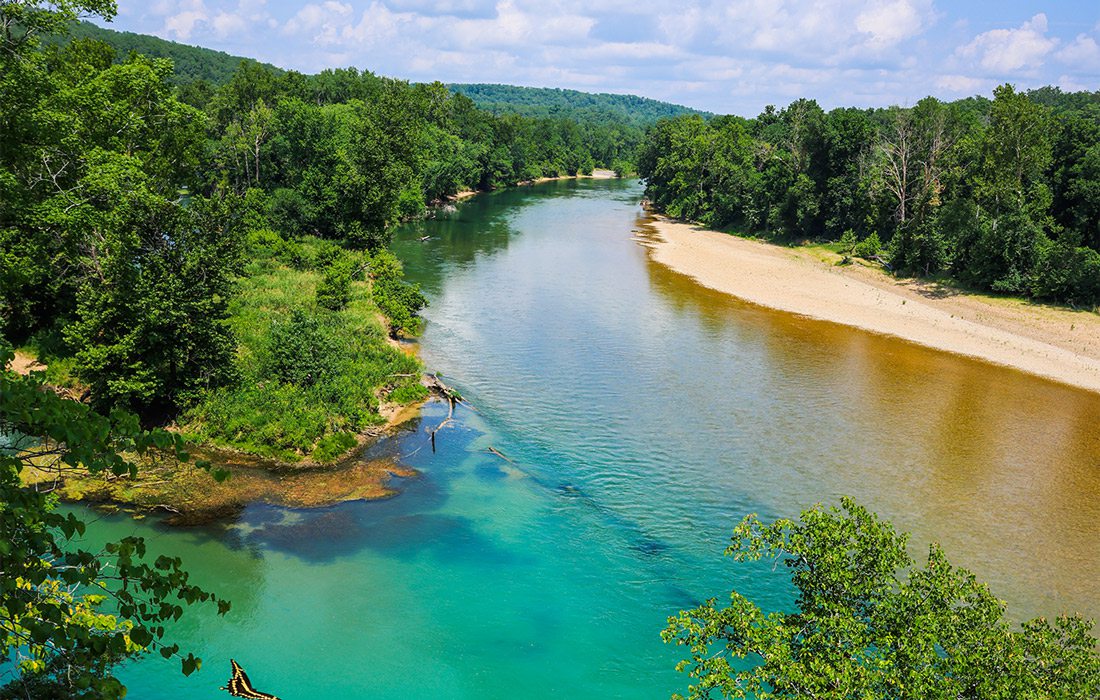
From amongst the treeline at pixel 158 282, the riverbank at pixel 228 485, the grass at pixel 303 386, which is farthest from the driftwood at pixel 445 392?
the riverbank at pixel 228 485

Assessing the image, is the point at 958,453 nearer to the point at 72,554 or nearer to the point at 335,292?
the point at 335,292

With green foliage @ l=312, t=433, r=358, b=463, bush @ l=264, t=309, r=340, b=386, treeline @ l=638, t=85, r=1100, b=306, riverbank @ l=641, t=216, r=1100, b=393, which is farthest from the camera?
treeline @ l=638, t=85, r=1100, b=306

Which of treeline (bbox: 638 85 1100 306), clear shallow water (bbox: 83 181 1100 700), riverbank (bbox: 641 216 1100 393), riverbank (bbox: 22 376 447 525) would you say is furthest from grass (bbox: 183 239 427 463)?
treeline (bbox: 638 85 1100 306)

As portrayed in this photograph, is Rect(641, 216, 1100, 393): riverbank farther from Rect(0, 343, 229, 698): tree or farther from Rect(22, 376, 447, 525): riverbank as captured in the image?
Rect(0, 343, 229, 698): tree

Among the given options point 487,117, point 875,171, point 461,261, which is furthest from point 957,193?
point 487,117

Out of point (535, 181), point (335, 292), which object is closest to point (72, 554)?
point (335, 292)
